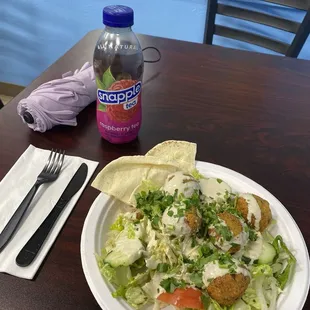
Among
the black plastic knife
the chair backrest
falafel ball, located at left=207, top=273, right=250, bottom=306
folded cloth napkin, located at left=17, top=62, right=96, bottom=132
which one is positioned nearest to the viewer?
falafel ball, located at left=207, top=273, right=250, bottom=306

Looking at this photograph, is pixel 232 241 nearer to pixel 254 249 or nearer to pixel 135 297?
pixel 254 249

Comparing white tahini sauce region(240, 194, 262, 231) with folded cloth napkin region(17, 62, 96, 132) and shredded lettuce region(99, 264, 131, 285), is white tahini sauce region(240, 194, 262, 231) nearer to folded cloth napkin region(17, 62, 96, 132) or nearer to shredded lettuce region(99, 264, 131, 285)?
shredded lettuce region(99, 264, 131, 285)

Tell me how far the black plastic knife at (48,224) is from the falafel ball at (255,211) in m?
0.38

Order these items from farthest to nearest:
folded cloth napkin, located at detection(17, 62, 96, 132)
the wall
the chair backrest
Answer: the wall
the chair backrest
folded cloth napkin, located at detection(17, 62, 96, 132)

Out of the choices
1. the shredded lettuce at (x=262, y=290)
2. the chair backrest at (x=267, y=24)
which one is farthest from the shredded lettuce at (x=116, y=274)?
the chair backrest at (x=267, y=24)

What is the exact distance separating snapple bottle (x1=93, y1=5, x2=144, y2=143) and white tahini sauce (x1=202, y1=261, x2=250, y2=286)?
18.2 inches

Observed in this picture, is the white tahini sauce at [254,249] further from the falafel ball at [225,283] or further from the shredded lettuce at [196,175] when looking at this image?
the shredded lettuce at [196,175]

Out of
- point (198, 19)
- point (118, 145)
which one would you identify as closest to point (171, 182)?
point (118, 145)

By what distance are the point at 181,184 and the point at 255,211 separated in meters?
0.15

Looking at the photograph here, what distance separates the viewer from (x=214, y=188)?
0.83 metres

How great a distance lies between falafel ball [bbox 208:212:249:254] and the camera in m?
0.71

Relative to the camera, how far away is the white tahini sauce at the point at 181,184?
0.78 m

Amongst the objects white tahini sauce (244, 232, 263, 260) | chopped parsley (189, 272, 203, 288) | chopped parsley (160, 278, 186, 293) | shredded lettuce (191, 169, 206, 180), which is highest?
white tahini sauce (244, 232, 263, 260)

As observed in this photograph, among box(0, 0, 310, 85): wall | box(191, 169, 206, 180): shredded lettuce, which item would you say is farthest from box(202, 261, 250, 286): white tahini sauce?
box(0, 0, 310, 85): wall
